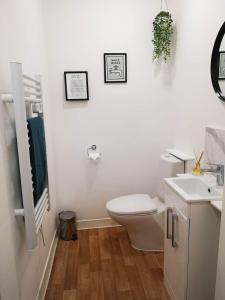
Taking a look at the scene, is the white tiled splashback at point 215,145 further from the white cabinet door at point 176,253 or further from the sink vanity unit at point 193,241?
the white cabinet door at point 176,253

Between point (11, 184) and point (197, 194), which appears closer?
point (11, 184)

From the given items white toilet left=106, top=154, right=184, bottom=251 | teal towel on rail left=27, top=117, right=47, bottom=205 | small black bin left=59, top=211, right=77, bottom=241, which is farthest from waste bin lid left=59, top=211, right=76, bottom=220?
teal towel on rail left=27, top=117, right=47, bottom=205

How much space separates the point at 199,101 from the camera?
194 cm

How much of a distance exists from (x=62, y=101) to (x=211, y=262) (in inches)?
76.2

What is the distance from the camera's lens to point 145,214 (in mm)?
2043

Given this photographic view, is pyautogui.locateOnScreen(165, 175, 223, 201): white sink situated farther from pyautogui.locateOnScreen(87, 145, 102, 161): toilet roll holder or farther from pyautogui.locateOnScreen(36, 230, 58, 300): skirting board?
pyautogui.locateOnScreen(36, 230, 58, 300): skirting board

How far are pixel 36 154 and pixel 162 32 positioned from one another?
1.78 metres

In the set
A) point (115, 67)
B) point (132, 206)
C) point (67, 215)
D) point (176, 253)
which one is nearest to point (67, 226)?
point (67, 215)

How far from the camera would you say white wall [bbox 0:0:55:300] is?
1.05 metres

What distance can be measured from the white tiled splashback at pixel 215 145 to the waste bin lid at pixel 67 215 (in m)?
1.51

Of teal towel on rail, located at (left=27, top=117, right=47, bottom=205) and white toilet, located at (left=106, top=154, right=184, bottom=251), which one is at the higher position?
teal towel on rail, located at (left=27, top=117, right=47, bottom=205)

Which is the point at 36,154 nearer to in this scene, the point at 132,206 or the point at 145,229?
the point at 132,206

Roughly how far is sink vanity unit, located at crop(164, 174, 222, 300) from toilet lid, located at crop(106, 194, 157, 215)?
47 centimetres

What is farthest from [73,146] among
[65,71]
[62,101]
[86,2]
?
[86,2]
